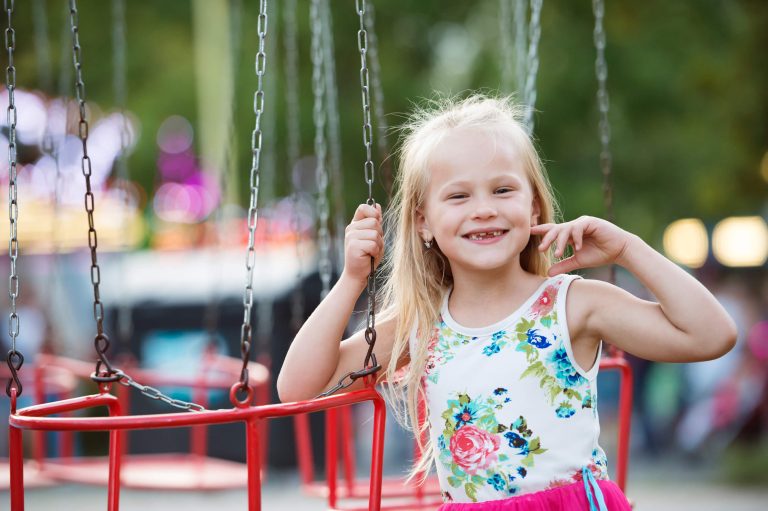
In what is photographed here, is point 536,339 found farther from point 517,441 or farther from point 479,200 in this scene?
point 479,200

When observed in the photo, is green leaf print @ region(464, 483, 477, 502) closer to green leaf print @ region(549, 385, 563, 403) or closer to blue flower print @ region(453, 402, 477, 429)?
blue flower print @ region(453, 402, 477, 429)

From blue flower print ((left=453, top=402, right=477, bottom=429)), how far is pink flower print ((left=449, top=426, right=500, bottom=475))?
0.04 ft

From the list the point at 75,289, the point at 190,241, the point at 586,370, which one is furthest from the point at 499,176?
the point at 190,241

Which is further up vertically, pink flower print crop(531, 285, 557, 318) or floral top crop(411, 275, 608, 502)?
pink flower print crop(531, 285, 557, 318)

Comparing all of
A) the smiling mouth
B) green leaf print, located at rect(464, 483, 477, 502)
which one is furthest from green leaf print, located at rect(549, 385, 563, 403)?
the smiling mouth

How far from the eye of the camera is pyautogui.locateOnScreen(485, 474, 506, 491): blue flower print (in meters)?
2.30

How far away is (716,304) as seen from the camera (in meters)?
2.26

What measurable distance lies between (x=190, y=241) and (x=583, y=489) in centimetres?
1304

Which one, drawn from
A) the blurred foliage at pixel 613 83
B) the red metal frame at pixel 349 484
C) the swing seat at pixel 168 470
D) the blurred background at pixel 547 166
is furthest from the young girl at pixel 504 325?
the blurred foliage at pixel 613 83

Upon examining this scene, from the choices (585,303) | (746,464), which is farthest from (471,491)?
(746,464)

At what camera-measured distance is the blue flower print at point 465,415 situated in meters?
2.35

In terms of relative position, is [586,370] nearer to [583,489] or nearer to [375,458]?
[583,489]

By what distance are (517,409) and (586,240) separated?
0.44 metres

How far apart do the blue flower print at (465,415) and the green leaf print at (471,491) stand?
0.13 meters
